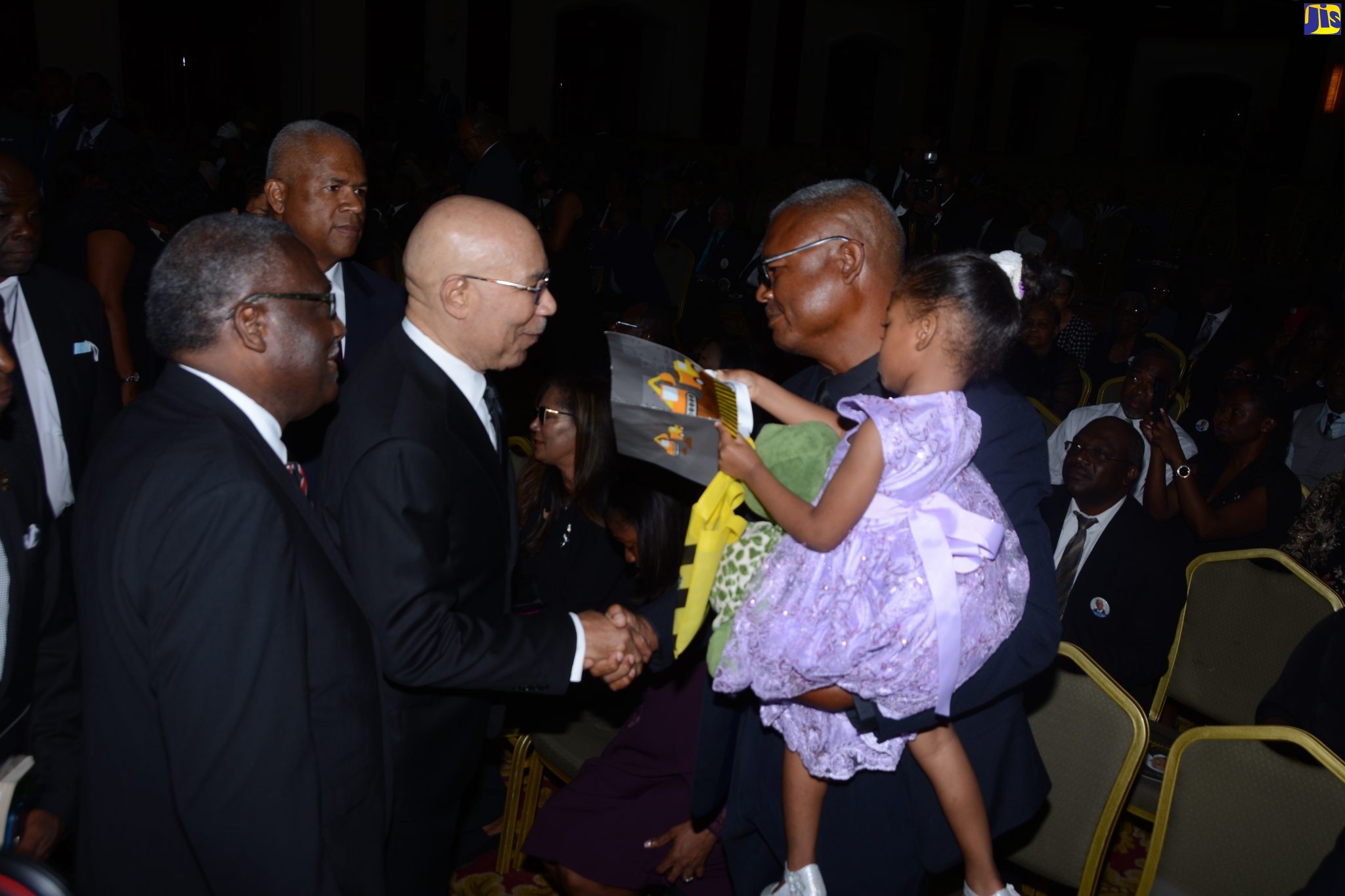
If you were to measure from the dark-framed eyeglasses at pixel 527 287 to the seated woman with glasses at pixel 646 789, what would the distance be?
28.9 inches

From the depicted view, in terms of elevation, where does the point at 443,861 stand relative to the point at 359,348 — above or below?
below

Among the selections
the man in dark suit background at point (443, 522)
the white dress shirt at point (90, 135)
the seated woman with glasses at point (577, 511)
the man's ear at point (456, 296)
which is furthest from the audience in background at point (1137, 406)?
the white dress shirt at point (90, 135)

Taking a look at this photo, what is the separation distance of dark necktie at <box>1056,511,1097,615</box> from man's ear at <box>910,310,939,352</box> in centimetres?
196

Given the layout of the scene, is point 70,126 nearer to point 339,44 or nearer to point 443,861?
point 443,861

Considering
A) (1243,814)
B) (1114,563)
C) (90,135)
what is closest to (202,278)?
(1243,814)

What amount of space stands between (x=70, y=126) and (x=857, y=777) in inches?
342

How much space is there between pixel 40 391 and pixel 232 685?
1733mm

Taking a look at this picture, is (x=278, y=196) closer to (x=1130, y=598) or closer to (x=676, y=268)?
(x=1130, y=598)

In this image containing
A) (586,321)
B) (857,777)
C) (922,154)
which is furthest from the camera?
Result: (922,154)

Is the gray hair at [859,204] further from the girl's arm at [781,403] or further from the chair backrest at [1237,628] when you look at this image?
the chair backrest at [1237,628]

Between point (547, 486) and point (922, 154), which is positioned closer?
point (547, 486)

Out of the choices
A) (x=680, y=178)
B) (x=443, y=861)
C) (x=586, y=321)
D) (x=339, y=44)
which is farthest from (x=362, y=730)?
(x=339, y=44)

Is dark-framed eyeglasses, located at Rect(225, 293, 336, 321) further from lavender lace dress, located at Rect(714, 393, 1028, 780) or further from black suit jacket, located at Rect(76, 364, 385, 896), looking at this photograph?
lavender lace dress, located at Rect(714, 393, 1028, 780)

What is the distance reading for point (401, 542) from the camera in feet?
6.07
